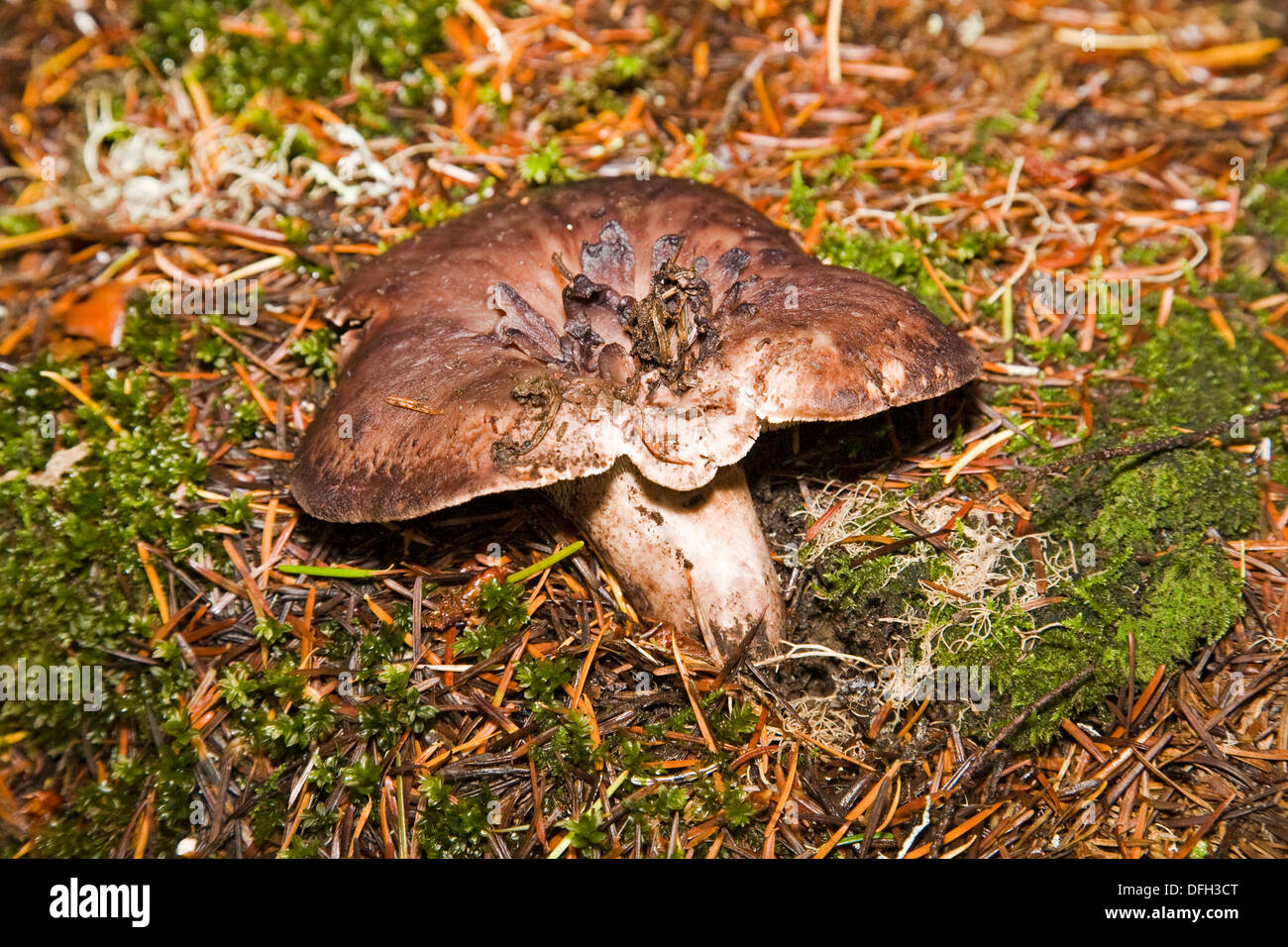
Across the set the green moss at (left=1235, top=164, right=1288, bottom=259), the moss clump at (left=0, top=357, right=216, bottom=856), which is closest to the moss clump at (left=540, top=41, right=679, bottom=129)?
the moss clump at (left=0, top=357, right=216, bottom=856)

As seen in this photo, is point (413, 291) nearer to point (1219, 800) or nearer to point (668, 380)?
Result: point (668, 380)

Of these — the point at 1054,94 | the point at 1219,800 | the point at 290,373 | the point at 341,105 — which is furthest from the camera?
the point at 1054,94

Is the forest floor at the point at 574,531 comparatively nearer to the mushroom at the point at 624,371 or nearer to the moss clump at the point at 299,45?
the moss clump at the point at 299,45

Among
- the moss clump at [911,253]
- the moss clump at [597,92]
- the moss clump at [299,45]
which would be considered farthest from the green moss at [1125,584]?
the moss clump at [299,45]

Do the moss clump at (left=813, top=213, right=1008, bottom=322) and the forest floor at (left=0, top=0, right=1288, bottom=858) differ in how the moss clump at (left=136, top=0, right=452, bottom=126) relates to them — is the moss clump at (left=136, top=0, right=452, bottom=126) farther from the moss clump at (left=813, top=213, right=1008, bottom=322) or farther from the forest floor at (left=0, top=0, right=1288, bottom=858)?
the moss clump at (left=813, top=213, right=1008, bottom=322)

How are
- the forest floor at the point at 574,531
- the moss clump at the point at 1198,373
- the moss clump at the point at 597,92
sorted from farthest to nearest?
the moss clump at the point at 597,92
the moss clump at the point at 1198,373
the forest floor at the point at 574,531
